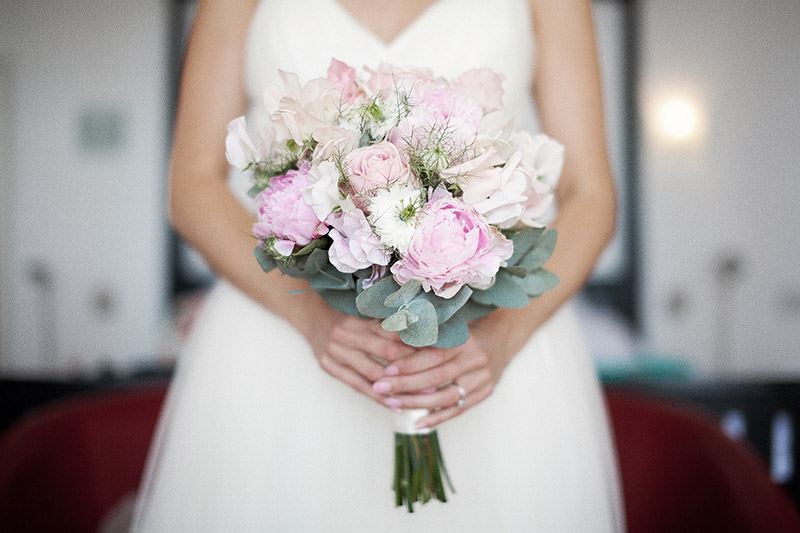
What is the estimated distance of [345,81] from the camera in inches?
40.3

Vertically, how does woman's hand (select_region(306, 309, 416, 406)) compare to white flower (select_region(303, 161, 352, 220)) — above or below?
below

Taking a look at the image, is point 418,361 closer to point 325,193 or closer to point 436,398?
point 436,398

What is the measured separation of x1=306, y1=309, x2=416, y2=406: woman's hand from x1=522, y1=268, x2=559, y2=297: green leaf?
20 cm

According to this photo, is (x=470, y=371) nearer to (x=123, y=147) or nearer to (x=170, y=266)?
(x=170, y=266)

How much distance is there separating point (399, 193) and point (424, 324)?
17cm

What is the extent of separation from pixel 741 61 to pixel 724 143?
0.52 m

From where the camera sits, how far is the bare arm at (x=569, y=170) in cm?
123

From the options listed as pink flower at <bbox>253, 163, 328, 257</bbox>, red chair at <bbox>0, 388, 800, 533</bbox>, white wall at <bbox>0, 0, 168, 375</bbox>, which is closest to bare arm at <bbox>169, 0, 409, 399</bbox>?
pink flower at <bbox>253, 163, 328, 257</bbox>

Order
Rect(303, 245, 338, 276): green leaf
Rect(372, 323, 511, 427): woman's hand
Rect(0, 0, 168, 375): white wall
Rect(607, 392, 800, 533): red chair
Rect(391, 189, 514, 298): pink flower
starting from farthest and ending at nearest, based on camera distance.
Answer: Rect(0, 0, 168, 375): white wall → Rect(607, 392, 800, 533): red chair → Rect(372, 323, 511, 427): woman's hand → Rect(303, 245, 338, 276): green leaf → Rect(391, 189, 514, 298): pink flower

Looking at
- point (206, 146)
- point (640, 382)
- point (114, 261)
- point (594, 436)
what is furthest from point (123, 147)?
point (594, 436)

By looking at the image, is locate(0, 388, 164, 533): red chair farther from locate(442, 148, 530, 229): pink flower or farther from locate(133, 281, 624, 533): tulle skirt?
locate(442, 148, 530, 229): pink flower

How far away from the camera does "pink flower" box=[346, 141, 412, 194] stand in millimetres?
900

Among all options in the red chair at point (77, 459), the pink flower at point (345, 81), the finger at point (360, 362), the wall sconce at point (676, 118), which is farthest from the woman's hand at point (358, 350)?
the wall sconce at point (676, 118)

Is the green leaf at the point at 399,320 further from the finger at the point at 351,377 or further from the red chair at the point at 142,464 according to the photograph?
the red chair at the point at 142,464
